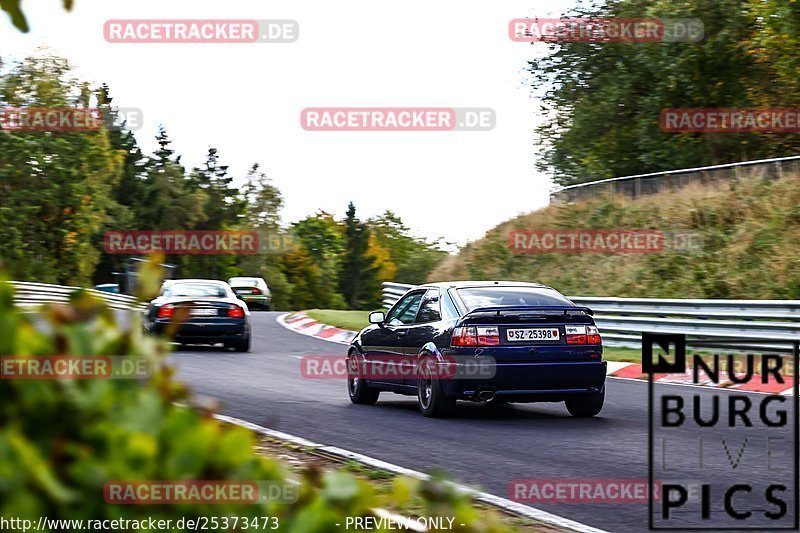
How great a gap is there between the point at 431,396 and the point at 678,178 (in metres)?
21.3

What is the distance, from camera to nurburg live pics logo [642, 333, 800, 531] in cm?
679

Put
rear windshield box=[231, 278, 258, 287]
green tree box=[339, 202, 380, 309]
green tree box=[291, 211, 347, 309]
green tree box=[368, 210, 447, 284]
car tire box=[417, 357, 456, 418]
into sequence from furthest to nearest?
green tree box=[368, 210, 447, 284] < green tree box=[291, 211, 347, 309] < green tree box=[339, 202, 380, 309] < rear windshield box=[231, 278, 258, 287] < car tire box=[417, 357, 456, 418]

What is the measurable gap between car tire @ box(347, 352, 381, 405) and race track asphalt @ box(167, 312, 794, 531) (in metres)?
0.21

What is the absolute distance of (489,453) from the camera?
9.25 metres

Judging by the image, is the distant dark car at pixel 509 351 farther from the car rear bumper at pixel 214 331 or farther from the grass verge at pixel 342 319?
the grass verge at pixel 342 319

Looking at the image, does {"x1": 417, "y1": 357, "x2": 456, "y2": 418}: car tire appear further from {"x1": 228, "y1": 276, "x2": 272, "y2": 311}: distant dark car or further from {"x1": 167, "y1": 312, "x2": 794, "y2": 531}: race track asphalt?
{"x1": 228, "y1": 276, "x2": 272, "y2": 311}: distant dark car

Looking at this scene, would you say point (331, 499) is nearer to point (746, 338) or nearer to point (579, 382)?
point (579, 382)

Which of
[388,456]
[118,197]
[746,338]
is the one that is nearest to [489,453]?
[388,456]

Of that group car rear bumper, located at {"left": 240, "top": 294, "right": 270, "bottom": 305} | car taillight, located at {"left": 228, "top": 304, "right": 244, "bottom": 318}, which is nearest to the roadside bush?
car taillight, located at {"left": 228, "top": 304, "right": 244, "bottom": 318}

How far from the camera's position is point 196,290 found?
22391mm

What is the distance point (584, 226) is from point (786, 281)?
1066cm

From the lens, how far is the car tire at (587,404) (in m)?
11.9

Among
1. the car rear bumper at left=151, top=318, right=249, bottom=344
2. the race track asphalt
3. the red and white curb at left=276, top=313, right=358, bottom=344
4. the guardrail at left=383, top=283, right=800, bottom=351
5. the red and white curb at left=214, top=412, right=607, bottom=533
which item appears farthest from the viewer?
the red and white curb at left=276, top=313, right=358, bottom=344

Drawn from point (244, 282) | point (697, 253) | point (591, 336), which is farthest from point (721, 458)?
point (244, 282)
